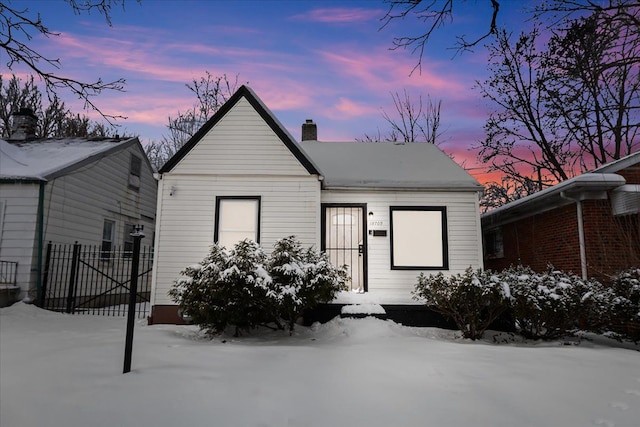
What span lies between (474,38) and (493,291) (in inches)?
182

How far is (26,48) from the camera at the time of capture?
4.14m

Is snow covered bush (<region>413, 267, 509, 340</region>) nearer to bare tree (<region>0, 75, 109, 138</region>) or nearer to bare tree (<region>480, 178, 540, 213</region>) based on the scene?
bare tree (<region>480, 178, 540, 213</region>)

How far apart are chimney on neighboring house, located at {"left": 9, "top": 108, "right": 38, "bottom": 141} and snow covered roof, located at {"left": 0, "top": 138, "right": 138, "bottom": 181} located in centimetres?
91

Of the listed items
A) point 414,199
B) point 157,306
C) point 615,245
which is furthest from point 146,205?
point 615,245

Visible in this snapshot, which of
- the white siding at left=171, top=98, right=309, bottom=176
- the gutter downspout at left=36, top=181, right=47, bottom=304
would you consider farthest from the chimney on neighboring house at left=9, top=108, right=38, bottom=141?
the white siding at left=171, top=98, right=309, bottom=176

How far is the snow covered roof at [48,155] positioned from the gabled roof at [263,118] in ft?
13.1

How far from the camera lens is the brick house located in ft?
25.3

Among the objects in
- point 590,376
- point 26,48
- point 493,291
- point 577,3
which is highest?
point 577,3

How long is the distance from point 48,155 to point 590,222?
1503cm

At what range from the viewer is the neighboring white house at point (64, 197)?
9.73 metres

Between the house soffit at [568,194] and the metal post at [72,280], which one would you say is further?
the metal post at [72,280]

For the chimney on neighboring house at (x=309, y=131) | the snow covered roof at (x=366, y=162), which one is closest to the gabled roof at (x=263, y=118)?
the snow covered roof at (x=366, y=162)

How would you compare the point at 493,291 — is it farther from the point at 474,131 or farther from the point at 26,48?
the point at 474,131

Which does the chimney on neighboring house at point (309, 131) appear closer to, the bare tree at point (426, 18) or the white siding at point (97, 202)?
the white siding at point (97, 202)
